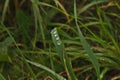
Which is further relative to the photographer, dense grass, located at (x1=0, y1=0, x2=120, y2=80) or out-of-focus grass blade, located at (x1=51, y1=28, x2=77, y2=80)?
dense grass, located at (x1=0, y1=0, x2=120, y2=80)

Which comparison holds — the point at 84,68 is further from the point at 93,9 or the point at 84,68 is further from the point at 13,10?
the point at 13,10

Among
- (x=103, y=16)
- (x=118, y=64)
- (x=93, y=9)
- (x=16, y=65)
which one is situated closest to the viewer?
(x=118, y=64)

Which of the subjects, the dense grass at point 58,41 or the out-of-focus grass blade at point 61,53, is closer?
the out-of-focus grass blade at point 61,53

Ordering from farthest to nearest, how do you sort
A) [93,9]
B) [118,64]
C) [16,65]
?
[93,9]
[16,65]
[118,64]

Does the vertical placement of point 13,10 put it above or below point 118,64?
above

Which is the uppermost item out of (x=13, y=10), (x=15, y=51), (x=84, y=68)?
(x=13, y=10)

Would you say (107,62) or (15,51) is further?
(15,51)

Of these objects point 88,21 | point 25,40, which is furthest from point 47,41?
point 88,21
